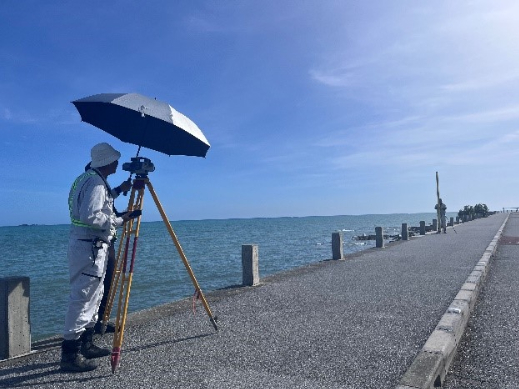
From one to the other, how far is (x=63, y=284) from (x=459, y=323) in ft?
54.2

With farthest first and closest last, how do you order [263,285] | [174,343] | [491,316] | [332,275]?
[332,275] → [263,285] → [491,316] → [174,343]

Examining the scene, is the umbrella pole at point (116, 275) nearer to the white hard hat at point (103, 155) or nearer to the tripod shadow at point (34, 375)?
the white hard hat at point (103, 155)

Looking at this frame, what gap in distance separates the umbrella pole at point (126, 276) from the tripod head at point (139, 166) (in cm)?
12

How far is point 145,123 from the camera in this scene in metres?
4.59

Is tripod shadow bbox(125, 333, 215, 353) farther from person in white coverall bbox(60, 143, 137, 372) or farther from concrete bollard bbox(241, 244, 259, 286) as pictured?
concrete bollard bbox(241, 244, 259, 286)

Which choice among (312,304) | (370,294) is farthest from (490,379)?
(370,294)

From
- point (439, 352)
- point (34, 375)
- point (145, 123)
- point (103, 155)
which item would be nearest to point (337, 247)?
point (439, 352)

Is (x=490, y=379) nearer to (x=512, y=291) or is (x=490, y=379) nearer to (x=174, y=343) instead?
(x=174, y=343)

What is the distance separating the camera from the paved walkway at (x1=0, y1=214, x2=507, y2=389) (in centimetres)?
351

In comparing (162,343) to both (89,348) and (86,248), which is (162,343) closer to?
(89,348)

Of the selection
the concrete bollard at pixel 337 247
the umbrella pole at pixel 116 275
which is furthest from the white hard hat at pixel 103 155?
the concrete bollard at pixel 337 247

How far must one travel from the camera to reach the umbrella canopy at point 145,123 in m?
4.00

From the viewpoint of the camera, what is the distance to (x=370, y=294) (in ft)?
23.6

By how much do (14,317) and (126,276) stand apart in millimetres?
1234
